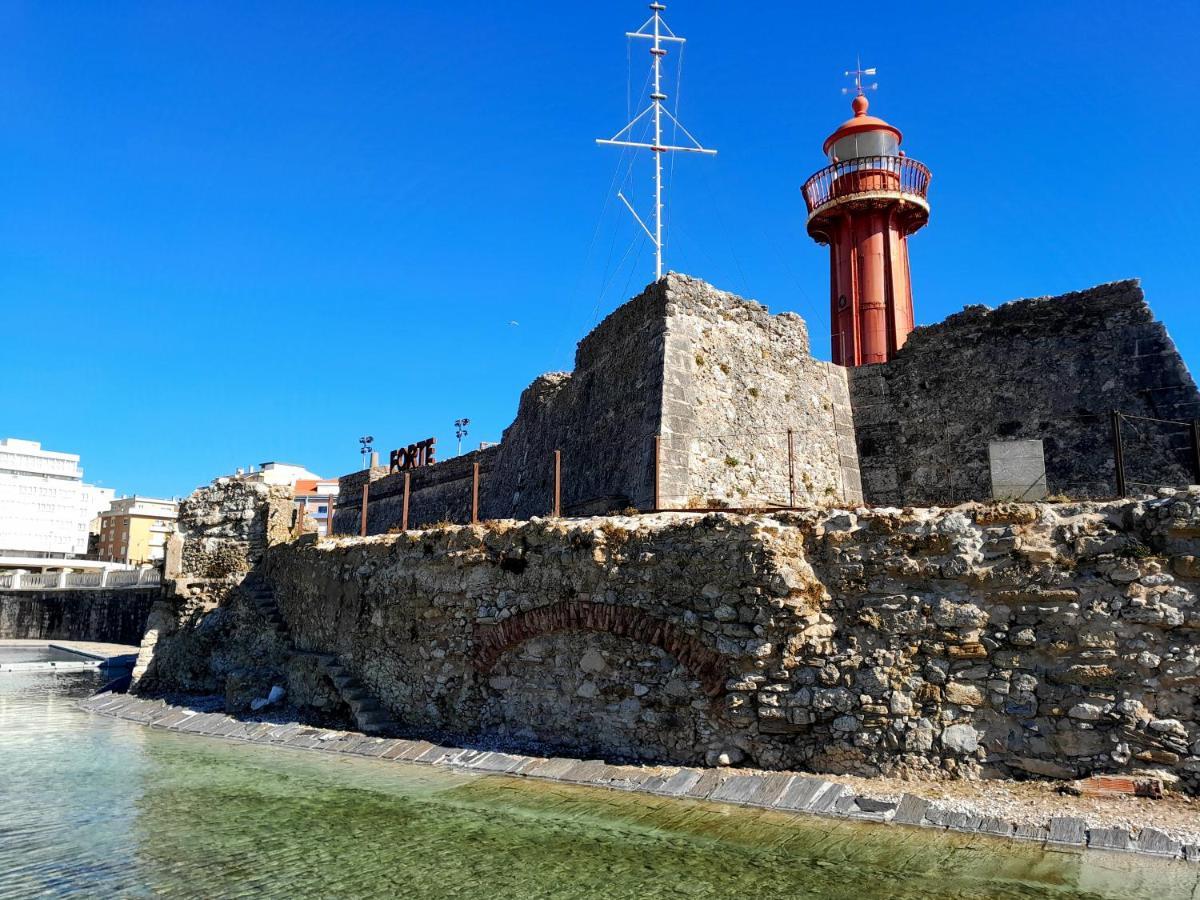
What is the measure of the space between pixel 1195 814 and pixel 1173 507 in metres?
2.68

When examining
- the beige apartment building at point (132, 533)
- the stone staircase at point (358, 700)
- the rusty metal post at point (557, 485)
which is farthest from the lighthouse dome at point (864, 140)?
the beige apartment building at point (132, 533)

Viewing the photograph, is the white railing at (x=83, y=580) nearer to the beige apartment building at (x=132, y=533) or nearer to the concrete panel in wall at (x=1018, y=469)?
the concrete panel in wall at (x=1018, y=469)

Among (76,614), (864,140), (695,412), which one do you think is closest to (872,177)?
(864,140)

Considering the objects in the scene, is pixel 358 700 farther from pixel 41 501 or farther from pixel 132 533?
pixel 41 501

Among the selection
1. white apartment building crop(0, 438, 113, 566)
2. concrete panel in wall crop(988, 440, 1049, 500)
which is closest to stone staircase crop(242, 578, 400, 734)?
concrete panel in wall crop(988, 440, 1049, 500)

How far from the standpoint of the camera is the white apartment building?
3654 inches

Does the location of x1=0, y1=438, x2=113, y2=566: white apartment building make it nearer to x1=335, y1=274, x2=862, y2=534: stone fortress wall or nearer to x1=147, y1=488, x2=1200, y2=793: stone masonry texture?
x1=335, y1=274, x2=862, y2=534: stone fortress wall

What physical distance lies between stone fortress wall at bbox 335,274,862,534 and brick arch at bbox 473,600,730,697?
4.44m

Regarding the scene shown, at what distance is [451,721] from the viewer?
1161 cm

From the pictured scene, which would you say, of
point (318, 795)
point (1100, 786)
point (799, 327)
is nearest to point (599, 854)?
point (318, 795)

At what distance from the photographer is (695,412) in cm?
1631

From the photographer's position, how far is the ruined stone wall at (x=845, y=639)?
26.5 feet

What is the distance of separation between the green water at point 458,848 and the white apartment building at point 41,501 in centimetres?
9485

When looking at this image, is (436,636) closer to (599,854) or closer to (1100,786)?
(599,854)
